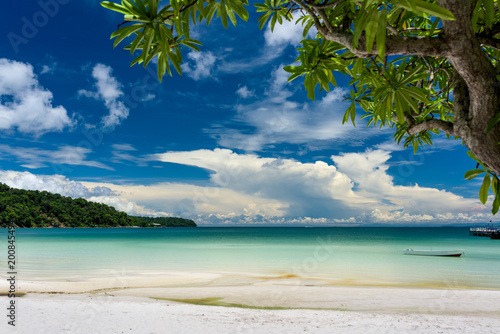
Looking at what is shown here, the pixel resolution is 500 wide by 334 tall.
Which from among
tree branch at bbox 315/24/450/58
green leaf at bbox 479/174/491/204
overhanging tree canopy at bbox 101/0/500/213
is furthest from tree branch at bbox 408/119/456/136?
tree branch at bbox 315/24/450/58

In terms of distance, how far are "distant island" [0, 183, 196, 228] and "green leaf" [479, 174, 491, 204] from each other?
53505mm

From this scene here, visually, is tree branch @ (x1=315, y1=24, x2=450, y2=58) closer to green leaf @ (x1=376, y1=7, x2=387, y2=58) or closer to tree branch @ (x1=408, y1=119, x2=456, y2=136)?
green leaf @ (x1=376, y1=7, x2=387, y2=58)

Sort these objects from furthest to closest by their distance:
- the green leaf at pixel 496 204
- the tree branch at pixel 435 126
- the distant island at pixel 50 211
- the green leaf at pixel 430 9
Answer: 1. the distant island at pixel 50 211
2. the tree branch at pixel 435 126
3. the green leaf at pixel 496 204
4. the green leaf at pixel 430 9

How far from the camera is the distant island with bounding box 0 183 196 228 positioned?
6612 cm

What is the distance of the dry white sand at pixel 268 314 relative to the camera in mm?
5426

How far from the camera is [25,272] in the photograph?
45.3ft

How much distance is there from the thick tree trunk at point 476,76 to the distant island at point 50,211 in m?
53.6

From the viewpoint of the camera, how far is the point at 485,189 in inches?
73.7

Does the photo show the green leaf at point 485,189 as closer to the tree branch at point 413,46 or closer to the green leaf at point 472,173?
the green leaf at point 472,173

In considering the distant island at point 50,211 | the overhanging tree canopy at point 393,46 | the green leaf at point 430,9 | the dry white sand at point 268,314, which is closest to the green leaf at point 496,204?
the overhanging tree canopy at point 393,46

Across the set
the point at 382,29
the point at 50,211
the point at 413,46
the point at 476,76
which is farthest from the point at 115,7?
the point at 50,211

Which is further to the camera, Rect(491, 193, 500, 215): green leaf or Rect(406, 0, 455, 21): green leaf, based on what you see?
Rect(491, 193, 500, 215): green leaf

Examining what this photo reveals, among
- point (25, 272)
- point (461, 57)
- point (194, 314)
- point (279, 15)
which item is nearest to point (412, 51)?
point (461, 57)

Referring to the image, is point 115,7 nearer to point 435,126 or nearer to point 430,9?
point 430,9
